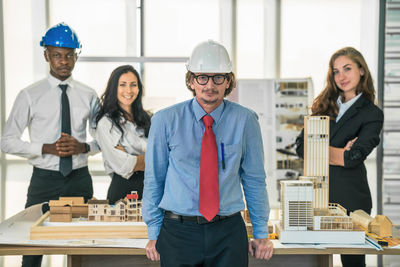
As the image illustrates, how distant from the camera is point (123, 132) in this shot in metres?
3.50

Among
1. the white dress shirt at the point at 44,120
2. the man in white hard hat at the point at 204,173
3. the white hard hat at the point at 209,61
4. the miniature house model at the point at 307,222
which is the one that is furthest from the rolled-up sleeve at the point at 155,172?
the white dress shirt at the point at 44,120

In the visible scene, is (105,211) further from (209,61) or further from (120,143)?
(209,61)

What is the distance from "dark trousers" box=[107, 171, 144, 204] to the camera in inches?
137

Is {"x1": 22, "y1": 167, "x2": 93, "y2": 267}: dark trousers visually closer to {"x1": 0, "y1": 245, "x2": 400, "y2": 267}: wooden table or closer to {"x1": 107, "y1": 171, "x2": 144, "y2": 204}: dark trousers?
{"x1": 107, "y1": 171, "x2": 144, "y2": 204}: dark trousers

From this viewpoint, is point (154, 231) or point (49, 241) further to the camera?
point (49, 241)

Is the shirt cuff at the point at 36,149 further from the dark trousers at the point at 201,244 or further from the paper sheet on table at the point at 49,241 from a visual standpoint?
the dark trousers at the point at 201,244

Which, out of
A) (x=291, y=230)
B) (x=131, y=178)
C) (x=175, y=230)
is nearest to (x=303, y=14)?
(x=131, y=178)

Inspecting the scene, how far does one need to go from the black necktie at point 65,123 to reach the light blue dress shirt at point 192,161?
1.48 meters

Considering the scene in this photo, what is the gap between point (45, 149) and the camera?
3.51 metres

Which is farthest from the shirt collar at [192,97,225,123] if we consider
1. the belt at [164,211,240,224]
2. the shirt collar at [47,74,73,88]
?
the shirt collar at [47,74,73,88]

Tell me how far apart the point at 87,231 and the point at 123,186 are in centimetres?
83

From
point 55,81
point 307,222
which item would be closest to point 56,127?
point 55,81

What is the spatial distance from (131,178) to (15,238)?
1010 mm

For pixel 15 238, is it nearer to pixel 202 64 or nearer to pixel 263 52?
pixel 202 64
